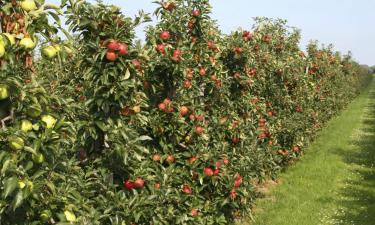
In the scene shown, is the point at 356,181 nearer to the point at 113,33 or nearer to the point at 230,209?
the point at 230,209

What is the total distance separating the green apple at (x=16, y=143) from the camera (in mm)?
2176

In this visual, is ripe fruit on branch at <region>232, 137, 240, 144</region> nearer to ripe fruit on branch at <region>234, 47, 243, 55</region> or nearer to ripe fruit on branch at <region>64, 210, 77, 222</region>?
ripe fruit on branch at <region>234, 47, 243, 55</region>

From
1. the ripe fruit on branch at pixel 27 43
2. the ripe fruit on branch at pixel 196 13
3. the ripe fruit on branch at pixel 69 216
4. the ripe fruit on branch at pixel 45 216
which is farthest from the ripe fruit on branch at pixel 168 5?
the ripe fruit on branch at pixel 45 216

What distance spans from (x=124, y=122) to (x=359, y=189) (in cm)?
900

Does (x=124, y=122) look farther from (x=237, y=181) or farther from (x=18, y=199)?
(x=237, y=181)

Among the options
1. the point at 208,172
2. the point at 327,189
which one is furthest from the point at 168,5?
the point at 327,189

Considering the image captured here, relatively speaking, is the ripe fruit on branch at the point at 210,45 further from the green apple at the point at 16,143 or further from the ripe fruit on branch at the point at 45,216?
the green apple at the point at 16,143

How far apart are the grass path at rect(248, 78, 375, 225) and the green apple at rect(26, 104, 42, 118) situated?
669cm

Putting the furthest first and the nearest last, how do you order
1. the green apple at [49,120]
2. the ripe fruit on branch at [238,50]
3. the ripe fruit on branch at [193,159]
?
the ripe fruit on branch at [238,50]
the ripe fruit on branch at [193,159]
the green apple at [49,120]

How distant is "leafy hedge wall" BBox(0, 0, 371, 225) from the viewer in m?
2.35

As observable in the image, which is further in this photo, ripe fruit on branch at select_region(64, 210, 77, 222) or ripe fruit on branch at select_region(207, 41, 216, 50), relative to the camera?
ripe fruit on branch at select_region(207, 41, 216, 50)

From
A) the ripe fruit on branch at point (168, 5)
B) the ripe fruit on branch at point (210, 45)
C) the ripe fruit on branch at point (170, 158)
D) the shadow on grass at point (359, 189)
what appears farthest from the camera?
the shadow on grass at point (359, 189)

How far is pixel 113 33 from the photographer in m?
3.84


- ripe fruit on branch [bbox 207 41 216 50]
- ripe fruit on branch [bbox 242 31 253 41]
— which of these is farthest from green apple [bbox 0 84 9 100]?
ripe fruit on branch [bbox 242 31 253 41]
